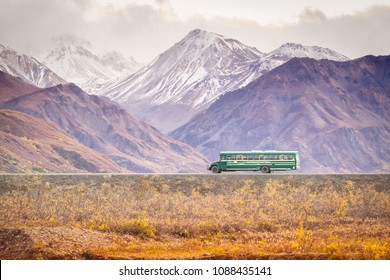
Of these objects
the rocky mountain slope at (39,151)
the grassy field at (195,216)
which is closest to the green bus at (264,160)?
the grassy field at (195,216)

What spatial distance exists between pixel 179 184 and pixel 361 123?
159 m

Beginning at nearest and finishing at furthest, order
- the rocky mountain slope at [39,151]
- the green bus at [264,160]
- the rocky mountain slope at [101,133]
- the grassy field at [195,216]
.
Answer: the grassy field at [195,216] < the green bus at [264,160] < the rocky mountain slope at [39,151] < the rocky mountain slope at [101,133]

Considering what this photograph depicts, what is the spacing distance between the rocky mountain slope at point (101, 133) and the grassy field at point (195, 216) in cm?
11602

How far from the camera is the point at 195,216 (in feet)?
111

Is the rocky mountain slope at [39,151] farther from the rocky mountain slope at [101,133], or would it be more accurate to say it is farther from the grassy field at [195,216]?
the grassy field at [195,216]

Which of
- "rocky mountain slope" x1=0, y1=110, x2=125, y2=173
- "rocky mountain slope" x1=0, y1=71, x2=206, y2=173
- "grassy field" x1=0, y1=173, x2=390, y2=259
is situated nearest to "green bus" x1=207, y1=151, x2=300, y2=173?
"grassy field" x1=0, y1=173, x2=390, y2=259

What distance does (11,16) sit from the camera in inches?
2176

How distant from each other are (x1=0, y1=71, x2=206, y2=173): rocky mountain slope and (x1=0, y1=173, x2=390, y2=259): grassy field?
116018 millimetres

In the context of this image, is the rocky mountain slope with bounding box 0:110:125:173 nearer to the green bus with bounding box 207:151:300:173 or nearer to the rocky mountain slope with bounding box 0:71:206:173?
the rocky mountain slope with bounding box 0:71:206:173

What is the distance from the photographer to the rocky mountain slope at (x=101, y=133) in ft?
557

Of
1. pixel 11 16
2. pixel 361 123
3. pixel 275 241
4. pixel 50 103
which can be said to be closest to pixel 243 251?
pixel 275 241

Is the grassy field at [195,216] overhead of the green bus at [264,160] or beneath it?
beneath

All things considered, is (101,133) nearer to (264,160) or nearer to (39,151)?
(39,151)
